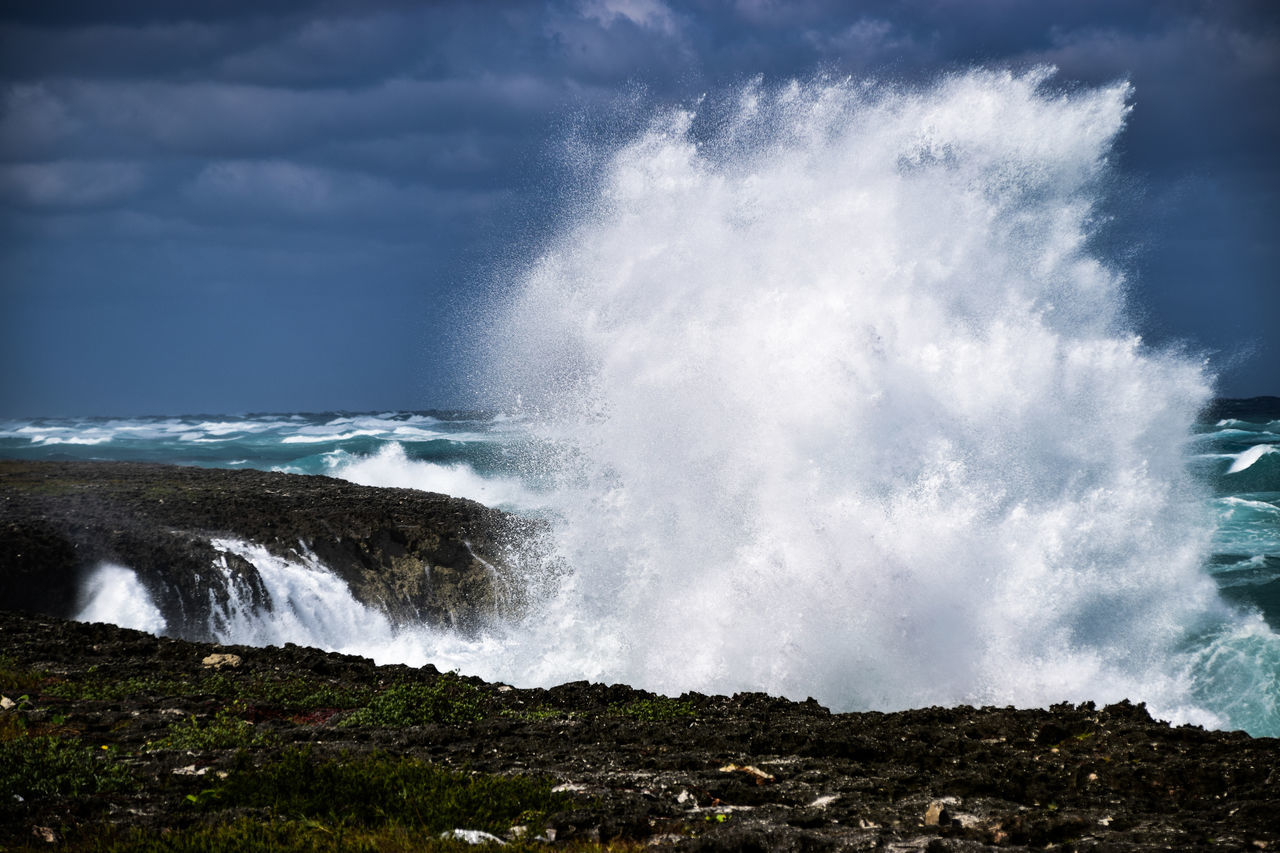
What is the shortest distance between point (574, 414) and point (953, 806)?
17782mm

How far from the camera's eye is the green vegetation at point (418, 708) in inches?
414

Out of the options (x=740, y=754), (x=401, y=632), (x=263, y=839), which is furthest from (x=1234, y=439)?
(x=263, y=839)

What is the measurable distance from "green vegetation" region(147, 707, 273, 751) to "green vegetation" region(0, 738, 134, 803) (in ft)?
3.32

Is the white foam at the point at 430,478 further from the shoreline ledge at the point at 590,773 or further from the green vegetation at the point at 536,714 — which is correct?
the shoreline ledge at the point at 590,773

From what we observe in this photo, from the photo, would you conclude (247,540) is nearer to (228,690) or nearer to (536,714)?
(228,690)

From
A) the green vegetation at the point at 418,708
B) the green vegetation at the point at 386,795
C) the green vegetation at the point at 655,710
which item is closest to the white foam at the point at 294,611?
the green vegetation at the point at 418,708

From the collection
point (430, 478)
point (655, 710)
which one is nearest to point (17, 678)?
point (655, 710)

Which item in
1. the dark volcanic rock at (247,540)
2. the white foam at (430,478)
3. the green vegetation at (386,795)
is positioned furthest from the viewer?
the white foam at (430,478)

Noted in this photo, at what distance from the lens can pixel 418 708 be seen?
10867mm

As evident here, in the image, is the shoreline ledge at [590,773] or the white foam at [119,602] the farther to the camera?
the white foam at [119,602]

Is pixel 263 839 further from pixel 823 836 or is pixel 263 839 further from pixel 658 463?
pixel 658 463

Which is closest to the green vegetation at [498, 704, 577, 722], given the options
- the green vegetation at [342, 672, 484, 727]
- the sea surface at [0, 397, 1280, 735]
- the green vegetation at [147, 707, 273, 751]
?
the green vegetation at [342, 672, 484, 727]

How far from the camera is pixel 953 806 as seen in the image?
718 cm

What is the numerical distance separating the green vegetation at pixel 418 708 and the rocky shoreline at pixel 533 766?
5 centimetres
